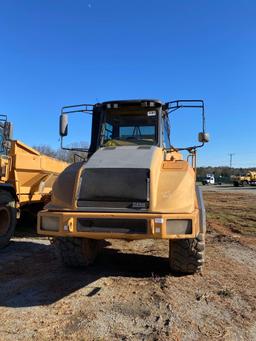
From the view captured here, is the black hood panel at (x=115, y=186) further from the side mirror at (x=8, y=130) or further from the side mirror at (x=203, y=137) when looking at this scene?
the side mirror at (x=8, y=130)

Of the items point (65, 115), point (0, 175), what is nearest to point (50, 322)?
point (65, 115)

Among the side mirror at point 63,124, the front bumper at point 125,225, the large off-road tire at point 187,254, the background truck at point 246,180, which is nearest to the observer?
the front bumper at point 125,225

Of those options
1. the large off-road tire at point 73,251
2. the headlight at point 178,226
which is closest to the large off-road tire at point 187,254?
the headlight at point 178,226

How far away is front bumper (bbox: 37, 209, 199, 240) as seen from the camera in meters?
5.53

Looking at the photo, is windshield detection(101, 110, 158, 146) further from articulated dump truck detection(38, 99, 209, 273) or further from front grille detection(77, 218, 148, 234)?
front grille detection(77, 218, 148, 234)

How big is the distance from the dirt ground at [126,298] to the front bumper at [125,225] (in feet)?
2.79

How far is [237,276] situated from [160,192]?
2.13 m

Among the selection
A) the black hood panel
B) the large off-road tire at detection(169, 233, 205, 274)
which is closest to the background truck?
the large off-road tire at detection(169, 233, 205, 274)

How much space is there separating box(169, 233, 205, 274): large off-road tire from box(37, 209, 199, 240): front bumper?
643 millimetres

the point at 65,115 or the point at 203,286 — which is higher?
the point at 65,115

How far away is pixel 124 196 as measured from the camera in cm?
596

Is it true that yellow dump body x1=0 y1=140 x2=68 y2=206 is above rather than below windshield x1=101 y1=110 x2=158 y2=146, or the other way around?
below

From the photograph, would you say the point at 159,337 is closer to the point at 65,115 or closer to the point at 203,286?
the point at 203,286

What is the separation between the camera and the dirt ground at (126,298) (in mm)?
4695
